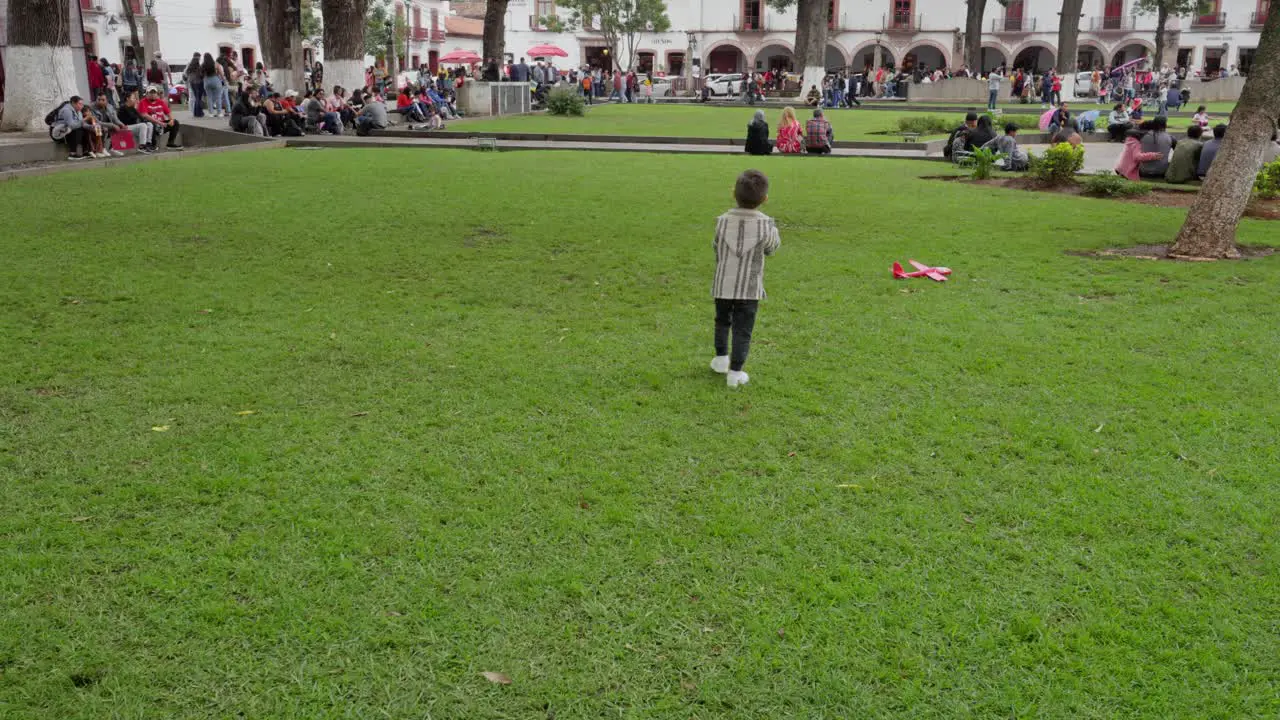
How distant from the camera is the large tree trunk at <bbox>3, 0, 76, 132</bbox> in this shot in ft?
52.3

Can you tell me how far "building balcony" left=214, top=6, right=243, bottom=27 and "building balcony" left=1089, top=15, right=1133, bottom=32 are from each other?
140ft

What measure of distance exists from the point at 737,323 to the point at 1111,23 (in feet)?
192

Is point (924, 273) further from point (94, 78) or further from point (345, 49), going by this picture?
point (94, 78)

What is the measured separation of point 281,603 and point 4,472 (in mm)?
1674

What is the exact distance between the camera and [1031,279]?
25.6 feet

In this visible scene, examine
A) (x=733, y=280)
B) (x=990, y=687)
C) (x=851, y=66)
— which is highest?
(x=851, y=66)

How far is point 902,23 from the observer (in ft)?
192

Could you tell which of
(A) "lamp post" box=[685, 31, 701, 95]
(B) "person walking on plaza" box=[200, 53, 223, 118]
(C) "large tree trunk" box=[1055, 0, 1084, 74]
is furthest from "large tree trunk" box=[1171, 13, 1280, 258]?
(A) "lamp post" box=[685, 31, 701, 95]

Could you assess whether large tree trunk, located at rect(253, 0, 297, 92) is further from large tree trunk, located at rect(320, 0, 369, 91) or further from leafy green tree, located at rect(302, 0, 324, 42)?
leafy green tree, located at rect(302, 0, 324, 42)

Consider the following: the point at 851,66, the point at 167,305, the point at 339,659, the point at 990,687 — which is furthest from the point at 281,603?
the point at 851,66

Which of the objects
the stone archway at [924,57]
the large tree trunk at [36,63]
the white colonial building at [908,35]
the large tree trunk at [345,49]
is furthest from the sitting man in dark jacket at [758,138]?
the stone archway at [924,57]

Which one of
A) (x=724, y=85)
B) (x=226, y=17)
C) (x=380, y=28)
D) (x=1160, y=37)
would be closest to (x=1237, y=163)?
(x=226, y=17)

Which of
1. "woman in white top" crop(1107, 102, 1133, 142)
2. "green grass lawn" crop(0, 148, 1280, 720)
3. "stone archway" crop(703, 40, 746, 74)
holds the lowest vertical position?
"green grass lawn" crop(0, 148, 1280, 720)

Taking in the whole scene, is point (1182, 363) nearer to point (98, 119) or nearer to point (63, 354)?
point (63, 354)
